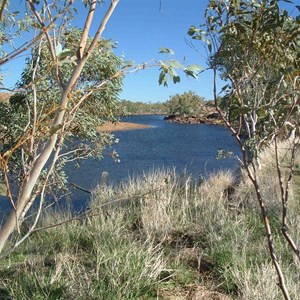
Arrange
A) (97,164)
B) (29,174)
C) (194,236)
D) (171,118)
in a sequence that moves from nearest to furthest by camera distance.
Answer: (29,174) → (194,236) → (97,164) → (171,118)

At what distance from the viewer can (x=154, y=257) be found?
11.5ft

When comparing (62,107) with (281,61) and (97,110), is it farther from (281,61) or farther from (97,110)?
(97,110)

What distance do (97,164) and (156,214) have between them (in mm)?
12680

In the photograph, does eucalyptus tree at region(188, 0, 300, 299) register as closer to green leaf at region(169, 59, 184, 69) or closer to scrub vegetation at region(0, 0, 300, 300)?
scrub vegetation at region(0, 0, 300, 300)

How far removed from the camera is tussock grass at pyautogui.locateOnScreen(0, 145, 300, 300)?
3.16 meters

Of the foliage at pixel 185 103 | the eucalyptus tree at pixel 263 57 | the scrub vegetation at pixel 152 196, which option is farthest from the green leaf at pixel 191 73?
the foliage at pixel 185 103

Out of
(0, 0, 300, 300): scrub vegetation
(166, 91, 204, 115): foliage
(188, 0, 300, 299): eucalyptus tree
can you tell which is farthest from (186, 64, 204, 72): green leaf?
(166, 91, 204, 115): foliage

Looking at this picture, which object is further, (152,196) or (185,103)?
(185,103)

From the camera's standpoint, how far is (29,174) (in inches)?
60.8

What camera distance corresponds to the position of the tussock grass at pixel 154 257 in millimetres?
3164

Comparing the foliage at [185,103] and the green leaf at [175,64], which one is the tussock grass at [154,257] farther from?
the foliage at [185,103]

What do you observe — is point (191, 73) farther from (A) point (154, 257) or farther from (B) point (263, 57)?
(A) point (154, 257)

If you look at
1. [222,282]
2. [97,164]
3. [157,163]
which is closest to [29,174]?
[222,282]

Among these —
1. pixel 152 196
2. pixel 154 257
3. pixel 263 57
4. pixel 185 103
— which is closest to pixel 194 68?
pixel 263 57
